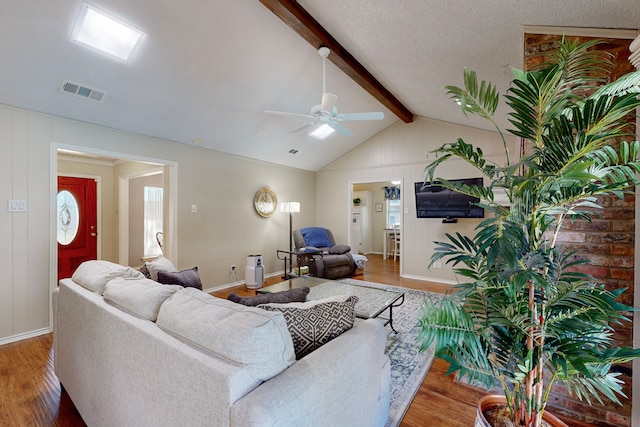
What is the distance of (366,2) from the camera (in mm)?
2139

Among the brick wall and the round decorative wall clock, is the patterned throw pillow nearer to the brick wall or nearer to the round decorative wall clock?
the brick wall

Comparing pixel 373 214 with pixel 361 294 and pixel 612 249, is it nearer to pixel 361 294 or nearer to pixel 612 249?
A: pixel 361 294

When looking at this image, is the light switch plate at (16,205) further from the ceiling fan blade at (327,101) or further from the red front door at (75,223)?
the ceiling fan blade at (327,101)

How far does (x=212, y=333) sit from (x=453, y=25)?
2547 millimetres

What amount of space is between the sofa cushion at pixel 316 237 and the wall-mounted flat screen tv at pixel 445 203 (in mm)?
1939

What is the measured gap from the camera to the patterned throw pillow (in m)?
1.22

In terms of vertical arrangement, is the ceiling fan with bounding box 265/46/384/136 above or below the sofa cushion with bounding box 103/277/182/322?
above

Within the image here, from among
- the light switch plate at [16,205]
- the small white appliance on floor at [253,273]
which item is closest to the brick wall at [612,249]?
the small white appliance on floor at [253,273]

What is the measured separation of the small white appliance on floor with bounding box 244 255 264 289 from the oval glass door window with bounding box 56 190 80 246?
3290 millimetres

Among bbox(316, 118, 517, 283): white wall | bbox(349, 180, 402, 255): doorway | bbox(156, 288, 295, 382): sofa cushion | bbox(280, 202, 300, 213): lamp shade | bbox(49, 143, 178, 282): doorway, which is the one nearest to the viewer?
bbox(156, 288, 295, 382): sofa cushion

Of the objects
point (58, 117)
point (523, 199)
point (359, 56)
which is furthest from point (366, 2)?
point (58, 117)

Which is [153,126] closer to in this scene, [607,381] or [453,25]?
[453,25]

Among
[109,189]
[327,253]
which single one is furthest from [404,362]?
[109,189]

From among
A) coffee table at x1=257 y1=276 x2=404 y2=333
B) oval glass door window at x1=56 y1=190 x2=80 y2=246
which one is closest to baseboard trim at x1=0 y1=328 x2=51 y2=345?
coffee table at x1=257 y1=276 x2=404 y2=333
